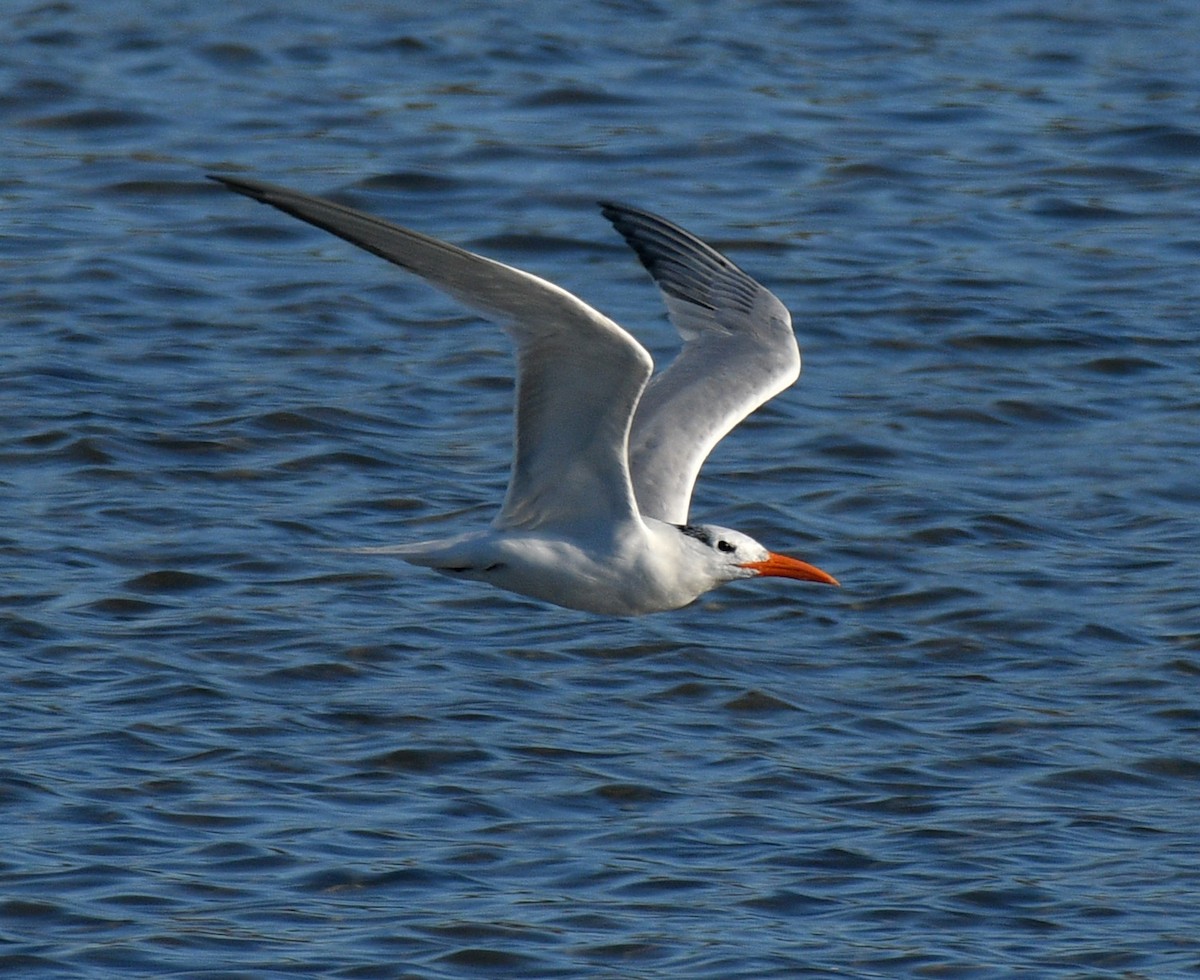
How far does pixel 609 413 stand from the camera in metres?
7.21

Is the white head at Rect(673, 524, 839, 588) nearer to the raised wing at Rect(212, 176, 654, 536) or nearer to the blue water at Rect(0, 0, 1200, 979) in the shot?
the raised wing at Rect(212, 176, 654, 536)

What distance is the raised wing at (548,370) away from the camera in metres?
6.52

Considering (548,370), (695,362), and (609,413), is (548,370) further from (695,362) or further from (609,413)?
(695,362)

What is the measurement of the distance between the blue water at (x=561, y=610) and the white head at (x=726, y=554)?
0.91m

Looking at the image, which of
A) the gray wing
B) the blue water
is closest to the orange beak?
the gray wing

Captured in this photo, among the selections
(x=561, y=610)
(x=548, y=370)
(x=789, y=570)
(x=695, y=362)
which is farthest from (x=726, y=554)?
(x=561, y=610)

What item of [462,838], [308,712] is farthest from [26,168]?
[462,838]

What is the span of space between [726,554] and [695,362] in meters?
1.14

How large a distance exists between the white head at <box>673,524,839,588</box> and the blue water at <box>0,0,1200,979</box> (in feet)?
2.97

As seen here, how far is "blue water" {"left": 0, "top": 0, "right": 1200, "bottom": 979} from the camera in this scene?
8.03 meters

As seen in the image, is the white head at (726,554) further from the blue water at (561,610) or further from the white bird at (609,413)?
the blue water at (561,610)

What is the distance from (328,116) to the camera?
1661 cm

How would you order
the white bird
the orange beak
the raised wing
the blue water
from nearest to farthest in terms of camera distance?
the raised wing
the white bird
the blue water
the orange beak

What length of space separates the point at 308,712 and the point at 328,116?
825cm
